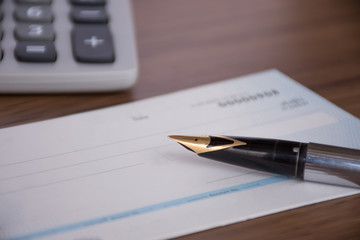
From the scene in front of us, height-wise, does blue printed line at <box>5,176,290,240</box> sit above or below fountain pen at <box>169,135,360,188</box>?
below

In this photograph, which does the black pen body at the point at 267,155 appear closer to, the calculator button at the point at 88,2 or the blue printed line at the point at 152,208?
the blue printed line at the point at 152,208

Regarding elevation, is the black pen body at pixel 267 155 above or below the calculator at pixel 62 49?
below

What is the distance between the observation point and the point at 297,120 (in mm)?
333

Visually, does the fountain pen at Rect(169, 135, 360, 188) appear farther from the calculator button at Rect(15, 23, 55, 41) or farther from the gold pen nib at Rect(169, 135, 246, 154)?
the calculator button at Rect(15, 23, 55, 41)

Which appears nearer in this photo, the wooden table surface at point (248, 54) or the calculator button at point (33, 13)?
the wooden table surface at point (248, 54)

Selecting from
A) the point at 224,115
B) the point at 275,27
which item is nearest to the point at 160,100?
the point at 224,115

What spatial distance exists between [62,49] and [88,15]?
0.15 ft

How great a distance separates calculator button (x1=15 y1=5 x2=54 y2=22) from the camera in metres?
0.38

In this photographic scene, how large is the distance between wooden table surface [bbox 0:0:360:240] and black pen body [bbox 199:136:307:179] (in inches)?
0.9

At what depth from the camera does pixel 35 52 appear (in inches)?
13.6

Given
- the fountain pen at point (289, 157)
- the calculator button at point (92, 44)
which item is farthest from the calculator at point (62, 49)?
the fountain pen at point (289, 157)

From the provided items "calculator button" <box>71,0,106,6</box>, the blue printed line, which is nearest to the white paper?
the blue printed line

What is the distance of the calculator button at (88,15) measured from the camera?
1.28 feet

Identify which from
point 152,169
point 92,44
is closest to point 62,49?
point 92,44
